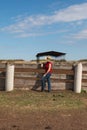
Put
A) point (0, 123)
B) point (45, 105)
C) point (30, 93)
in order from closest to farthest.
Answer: point (0, 123)
point (45, 105)
point (30, 93)

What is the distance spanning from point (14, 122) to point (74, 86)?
7932 mm

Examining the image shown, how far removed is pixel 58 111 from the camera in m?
12.1

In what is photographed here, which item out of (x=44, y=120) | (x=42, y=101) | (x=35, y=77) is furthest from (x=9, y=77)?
(x=44, y=120)

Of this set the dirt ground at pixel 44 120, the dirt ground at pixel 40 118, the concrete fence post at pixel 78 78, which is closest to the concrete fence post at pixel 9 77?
the concrete fence post at pixel 78 78

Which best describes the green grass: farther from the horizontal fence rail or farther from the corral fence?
the horizontal fence rail

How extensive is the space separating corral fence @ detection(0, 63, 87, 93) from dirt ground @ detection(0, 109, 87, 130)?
551 cm

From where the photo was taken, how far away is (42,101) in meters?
14.1

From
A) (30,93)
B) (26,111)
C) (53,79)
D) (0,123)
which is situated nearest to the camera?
(0,123)

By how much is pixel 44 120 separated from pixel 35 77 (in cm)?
782

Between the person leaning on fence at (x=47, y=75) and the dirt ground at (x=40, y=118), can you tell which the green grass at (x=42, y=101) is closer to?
the dirt ground at (x=40, y=118)

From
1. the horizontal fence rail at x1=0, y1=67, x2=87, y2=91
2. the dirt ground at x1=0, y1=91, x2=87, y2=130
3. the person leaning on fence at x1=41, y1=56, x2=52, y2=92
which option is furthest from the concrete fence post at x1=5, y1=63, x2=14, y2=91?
the dirt ground at x1=0, y1=91, x2=87, y2=130

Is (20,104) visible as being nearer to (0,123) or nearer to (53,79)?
(0,123)

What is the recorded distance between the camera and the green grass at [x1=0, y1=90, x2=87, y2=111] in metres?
12.9

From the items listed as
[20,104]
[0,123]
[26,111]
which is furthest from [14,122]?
[20,104]
